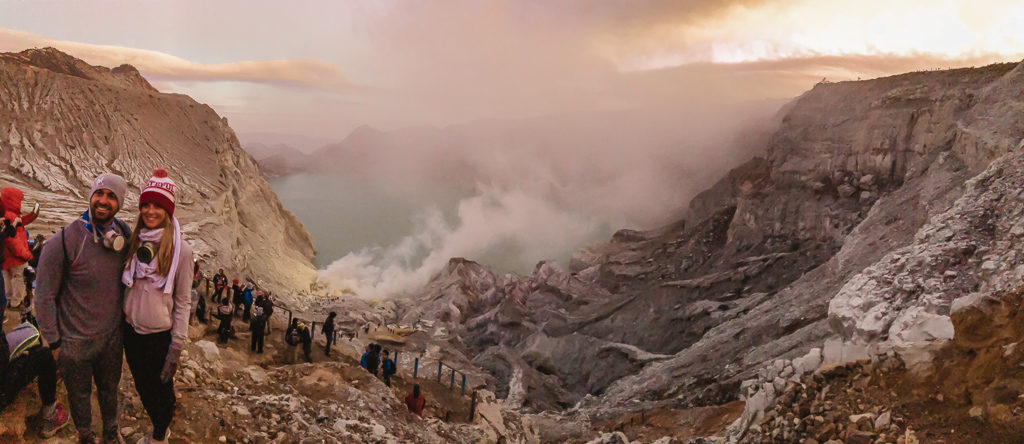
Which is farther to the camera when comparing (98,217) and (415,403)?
(415,403)

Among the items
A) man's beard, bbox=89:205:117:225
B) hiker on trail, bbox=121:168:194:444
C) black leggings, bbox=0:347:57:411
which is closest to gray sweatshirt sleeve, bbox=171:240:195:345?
hiker on trail, bbox=121:168:194:444

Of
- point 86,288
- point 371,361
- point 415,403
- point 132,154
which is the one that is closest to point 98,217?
point 86,288

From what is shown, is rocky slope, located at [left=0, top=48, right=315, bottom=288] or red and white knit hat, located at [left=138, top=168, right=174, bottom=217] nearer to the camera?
red and white knit hat, located at [left=138, top=168, right=174, bottom=217]

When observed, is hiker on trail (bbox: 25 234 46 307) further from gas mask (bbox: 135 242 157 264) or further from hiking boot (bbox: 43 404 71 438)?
gas mask (bbox: 135 242 157 264)

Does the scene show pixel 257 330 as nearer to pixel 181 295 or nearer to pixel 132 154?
pixel 181 295

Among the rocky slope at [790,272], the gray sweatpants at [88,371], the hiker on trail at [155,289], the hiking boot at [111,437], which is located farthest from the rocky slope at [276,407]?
the rocky slope at [790,272]

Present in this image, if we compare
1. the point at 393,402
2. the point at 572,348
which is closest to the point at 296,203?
the point at 572,348

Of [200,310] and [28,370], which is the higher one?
[28,370]

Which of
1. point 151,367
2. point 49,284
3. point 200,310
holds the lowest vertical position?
point 200,310
